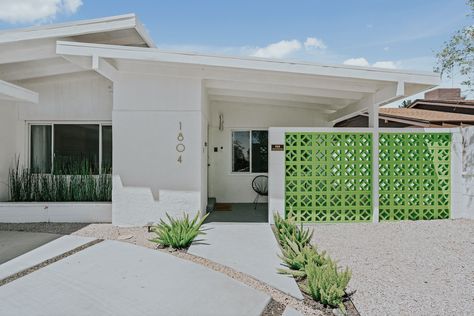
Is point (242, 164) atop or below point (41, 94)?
below

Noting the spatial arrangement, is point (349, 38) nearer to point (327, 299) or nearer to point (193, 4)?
point (193, 4)

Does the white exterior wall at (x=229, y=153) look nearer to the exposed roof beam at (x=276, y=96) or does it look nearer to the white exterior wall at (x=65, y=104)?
the exposed roof beam at (x=276, y=96)

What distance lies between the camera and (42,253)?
16.9 feet

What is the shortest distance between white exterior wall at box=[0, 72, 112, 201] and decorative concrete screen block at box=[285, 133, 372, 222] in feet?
16.2

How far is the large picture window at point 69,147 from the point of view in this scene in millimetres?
8516

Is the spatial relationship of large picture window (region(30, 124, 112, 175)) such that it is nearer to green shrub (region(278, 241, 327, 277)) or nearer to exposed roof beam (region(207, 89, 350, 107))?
exposed roof beam (region(207, 89, 350, 107))

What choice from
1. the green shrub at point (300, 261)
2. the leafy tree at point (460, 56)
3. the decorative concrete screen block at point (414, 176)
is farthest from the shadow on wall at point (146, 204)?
the leafy tree at point (460, 56)

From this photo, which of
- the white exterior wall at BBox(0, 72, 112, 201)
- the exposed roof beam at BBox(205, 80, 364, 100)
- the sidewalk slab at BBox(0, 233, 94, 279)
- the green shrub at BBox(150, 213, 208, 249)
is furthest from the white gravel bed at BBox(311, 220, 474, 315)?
the white exterior wall at BBox(0, 72, 112, 201)

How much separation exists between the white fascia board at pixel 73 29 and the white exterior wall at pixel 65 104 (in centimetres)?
178

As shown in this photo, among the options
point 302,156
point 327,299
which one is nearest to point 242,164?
point 302,156

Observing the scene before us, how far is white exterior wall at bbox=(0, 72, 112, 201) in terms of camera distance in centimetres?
852

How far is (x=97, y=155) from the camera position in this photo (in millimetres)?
8547

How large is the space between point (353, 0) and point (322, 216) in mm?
6837

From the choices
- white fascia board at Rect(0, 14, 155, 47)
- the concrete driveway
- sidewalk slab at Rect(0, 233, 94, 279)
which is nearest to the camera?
sidewalk slab at Rect(0, 233, 94, 279)
